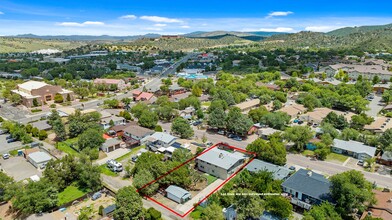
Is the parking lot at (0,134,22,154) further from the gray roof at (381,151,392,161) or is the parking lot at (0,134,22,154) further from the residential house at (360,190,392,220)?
the gray roof at (381,151,392,161)

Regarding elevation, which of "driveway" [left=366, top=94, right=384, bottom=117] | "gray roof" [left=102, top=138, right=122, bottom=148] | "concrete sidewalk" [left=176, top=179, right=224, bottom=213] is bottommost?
"concrete sidewalk" [left=176, top=179, right=224, bottom=213]

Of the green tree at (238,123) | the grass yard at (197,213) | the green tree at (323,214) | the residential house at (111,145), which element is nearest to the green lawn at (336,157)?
the green tree at (238,123)

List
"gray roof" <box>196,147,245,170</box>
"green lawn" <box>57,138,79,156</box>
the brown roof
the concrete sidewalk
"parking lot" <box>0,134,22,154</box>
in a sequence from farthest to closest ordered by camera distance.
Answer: the brown roof, "parking lot" <box>0,134,22,154</box>, "green lawn" <box>57,138,79,156</box>, "gray roof" <box>196,147,245,170</box>, the concrete sidewalk

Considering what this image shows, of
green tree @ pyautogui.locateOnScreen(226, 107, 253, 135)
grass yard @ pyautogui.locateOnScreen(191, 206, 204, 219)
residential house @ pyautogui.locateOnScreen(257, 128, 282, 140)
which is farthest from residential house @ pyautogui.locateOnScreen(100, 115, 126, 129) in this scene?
grass yard @ pyautogui.locateOnScreen(191, 206, 204, 219)

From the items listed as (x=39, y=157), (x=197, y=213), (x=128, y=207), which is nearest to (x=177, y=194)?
(x=197, y=213)

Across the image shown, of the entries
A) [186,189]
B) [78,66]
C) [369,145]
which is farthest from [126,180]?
[78,66]

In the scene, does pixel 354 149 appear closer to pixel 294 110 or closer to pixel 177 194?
pixel 294 110

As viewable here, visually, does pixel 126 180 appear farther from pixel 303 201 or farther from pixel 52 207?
pixel 303 201

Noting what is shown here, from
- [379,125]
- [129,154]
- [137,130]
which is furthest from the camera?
[379,125]
